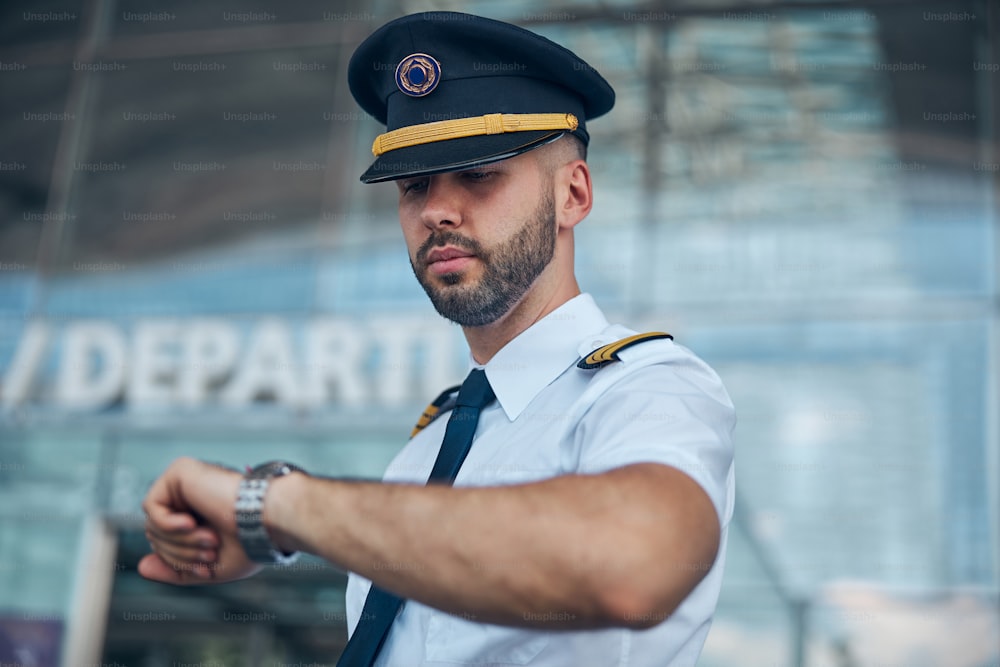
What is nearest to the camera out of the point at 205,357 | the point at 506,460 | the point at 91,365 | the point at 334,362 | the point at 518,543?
the point at 518,543

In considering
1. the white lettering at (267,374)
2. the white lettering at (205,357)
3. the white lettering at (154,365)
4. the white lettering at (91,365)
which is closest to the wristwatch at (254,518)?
the white lettering at (267,374)

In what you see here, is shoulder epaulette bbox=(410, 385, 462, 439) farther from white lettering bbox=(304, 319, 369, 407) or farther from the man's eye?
white lettering bbox=(304, 319, 369, 407)

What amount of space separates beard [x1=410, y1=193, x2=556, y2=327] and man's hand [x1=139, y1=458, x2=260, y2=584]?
0.51 meters

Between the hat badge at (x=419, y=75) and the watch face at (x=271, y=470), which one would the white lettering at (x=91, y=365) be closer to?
the hat badge at (x=419, y=75)

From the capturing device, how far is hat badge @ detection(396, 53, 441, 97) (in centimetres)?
140

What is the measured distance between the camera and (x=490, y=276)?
1310 millimetres

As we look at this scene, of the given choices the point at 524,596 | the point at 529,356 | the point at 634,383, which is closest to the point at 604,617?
the point at 524,596

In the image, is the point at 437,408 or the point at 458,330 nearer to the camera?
the point at 437,408

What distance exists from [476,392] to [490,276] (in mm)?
159

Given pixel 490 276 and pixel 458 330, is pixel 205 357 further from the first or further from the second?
pixel 490 276

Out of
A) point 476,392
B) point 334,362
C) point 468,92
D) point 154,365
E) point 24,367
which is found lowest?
point 24,367

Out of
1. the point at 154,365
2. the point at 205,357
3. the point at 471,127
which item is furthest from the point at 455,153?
the point at 154,365

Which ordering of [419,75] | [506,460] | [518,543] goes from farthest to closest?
1. [419,75]
2. [506,460]
3. [518,543]

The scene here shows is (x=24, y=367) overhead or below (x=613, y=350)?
below
